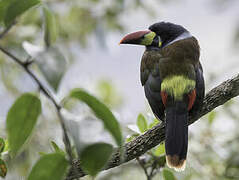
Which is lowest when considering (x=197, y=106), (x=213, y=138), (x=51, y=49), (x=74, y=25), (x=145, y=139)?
(x=213, y=138)

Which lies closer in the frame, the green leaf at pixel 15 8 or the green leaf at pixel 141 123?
the green leaf at pixel 15 8

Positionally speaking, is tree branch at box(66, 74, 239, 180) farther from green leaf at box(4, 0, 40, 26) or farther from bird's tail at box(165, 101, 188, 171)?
green leaf at box(4, 0, 40, 26)

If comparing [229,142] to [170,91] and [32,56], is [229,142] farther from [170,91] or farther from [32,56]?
[32,56]

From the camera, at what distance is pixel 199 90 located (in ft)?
7.33

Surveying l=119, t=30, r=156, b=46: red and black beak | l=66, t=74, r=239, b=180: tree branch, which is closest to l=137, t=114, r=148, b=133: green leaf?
l=66, t=74, r=239, b=180: tree branch

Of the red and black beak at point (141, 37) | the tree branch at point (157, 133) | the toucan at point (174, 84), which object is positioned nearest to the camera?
the tree branch at point (157, 133)

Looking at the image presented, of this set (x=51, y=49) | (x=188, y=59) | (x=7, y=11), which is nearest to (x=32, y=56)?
(x=51, y=49)

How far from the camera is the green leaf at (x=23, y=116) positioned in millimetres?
993

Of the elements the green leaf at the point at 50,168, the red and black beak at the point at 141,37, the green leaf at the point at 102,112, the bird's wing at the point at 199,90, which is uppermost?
the green leaf at the point at 102,112

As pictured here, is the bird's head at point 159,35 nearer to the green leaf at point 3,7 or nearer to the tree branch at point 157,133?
the tree branch at point 157,133

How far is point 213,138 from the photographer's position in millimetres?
3881

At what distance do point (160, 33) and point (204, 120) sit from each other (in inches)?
52.2

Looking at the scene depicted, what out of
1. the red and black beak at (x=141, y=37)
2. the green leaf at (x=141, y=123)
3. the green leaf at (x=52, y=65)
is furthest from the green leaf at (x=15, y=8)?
the red and black beak at (x=141, y=37)

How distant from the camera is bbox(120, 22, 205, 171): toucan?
2.07m
